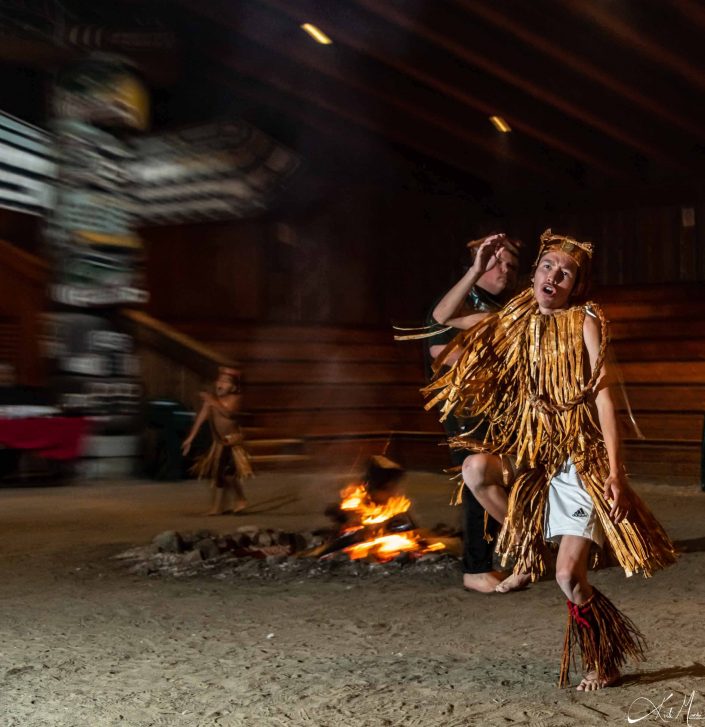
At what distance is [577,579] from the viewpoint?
4164 millimetres

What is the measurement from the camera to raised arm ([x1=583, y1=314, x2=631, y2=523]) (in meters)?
4.20

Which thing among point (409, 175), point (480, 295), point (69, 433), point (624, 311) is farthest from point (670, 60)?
point (69, 433)

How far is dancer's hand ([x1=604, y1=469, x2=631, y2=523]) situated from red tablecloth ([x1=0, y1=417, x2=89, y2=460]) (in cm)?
994

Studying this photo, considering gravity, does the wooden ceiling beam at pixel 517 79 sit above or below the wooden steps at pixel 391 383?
above

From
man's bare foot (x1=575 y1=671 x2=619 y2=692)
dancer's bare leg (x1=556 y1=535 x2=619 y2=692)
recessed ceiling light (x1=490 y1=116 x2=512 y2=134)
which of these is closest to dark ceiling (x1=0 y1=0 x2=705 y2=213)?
recessed ceiling light (x1=490 y1=116 x2=512 y2=134)

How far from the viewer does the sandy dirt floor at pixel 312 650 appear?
13.0ft

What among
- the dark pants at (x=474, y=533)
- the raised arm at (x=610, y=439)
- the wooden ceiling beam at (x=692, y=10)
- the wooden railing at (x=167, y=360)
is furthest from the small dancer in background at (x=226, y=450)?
the raised arm at (x=610, y=439)

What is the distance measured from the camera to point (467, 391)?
16.4ft

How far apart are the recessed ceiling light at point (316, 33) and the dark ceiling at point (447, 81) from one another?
11 cm

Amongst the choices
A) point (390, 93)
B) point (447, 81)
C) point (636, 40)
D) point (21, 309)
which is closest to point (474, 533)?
point (636, 40)

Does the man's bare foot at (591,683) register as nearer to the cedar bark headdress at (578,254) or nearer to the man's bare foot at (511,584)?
the cedar bark headdress at (578,254)

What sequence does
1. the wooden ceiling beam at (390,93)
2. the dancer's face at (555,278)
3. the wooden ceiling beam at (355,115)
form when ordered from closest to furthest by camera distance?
1. the dancer's face at (555,278)
2. the wooden ceiling beam at (390,93)
3. the wooden ceiling beam at (355,115)

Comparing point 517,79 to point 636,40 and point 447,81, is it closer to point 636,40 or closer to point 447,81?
point 447,81

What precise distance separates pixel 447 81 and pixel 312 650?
1015cm
